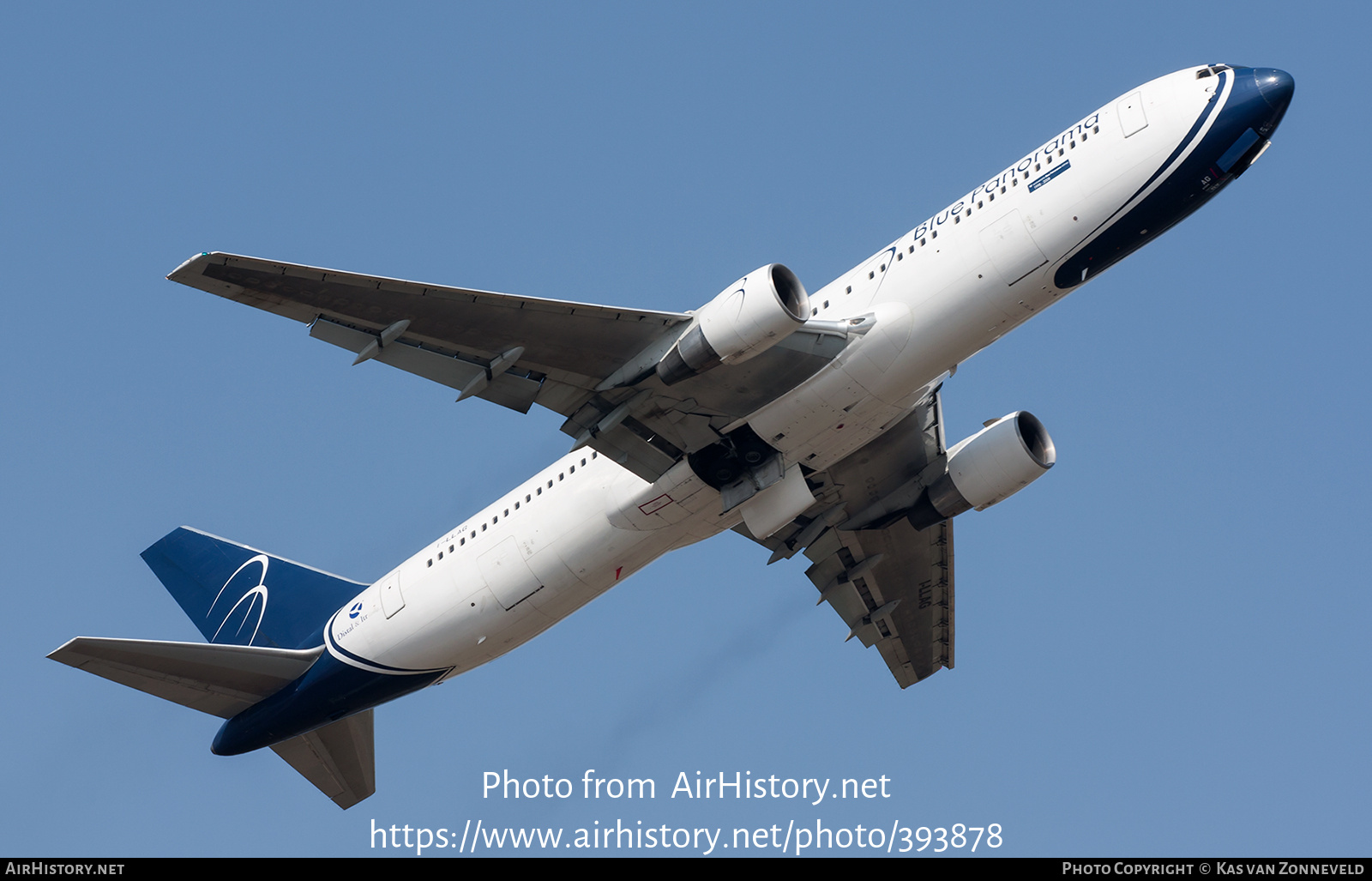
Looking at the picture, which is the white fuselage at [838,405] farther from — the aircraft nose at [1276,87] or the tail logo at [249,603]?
the tail logo at [249,603]

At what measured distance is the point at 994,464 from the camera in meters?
29.8

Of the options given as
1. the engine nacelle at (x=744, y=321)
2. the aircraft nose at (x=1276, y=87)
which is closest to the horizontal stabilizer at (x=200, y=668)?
the engine nacelle at (x=744, y=321)

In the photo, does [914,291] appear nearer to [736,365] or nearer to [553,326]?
[736,365]

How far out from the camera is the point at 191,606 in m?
33.8

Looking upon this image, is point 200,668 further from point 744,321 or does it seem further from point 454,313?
point 744,321

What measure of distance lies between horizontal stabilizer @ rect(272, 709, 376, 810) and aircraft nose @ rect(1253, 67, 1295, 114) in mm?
22713

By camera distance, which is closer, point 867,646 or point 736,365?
point 736,365

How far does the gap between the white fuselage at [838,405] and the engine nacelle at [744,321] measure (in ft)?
5.91

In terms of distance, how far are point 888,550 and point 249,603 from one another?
49.5 ft

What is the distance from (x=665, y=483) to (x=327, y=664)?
342 inches

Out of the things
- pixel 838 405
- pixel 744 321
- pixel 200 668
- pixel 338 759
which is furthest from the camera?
pixel 338 759

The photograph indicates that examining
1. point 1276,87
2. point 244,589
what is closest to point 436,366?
point 244,589

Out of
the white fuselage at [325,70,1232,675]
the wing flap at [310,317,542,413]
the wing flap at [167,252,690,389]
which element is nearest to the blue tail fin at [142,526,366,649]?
the white fuselage at [325,70,1232,675]

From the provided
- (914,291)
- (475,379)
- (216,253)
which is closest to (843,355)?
(914,291)
